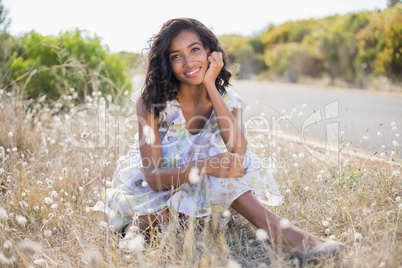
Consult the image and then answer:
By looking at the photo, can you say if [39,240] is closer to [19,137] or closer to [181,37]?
[181,37]

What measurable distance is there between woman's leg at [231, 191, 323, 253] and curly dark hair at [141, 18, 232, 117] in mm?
957

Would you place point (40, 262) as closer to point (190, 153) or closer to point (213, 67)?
point (190, 153)

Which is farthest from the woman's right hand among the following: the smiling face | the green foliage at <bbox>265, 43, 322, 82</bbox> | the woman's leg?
the green foliage at <bbox>265, 43, 322, 82</bbox>

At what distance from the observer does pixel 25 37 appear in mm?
6328

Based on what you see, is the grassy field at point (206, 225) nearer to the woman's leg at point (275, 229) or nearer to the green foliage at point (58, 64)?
the woman's leg at point (275, 229)

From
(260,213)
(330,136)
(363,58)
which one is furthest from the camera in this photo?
(363,58)

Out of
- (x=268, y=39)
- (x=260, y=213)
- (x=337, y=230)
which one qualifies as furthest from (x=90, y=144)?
(x=268, y=39)

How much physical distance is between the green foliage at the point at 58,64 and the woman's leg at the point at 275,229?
141 inches

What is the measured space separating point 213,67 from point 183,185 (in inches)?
40.3

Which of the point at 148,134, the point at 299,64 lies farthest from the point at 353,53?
the point at 148,134

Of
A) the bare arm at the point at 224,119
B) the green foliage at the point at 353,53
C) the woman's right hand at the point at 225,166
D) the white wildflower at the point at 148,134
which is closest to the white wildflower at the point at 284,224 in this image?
the woman's right hand at the point at 225,166

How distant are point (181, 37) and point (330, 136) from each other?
2.34 metres

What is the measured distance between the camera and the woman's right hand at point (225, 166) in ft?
7.79

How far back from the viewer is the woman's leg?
2057 millimetres
